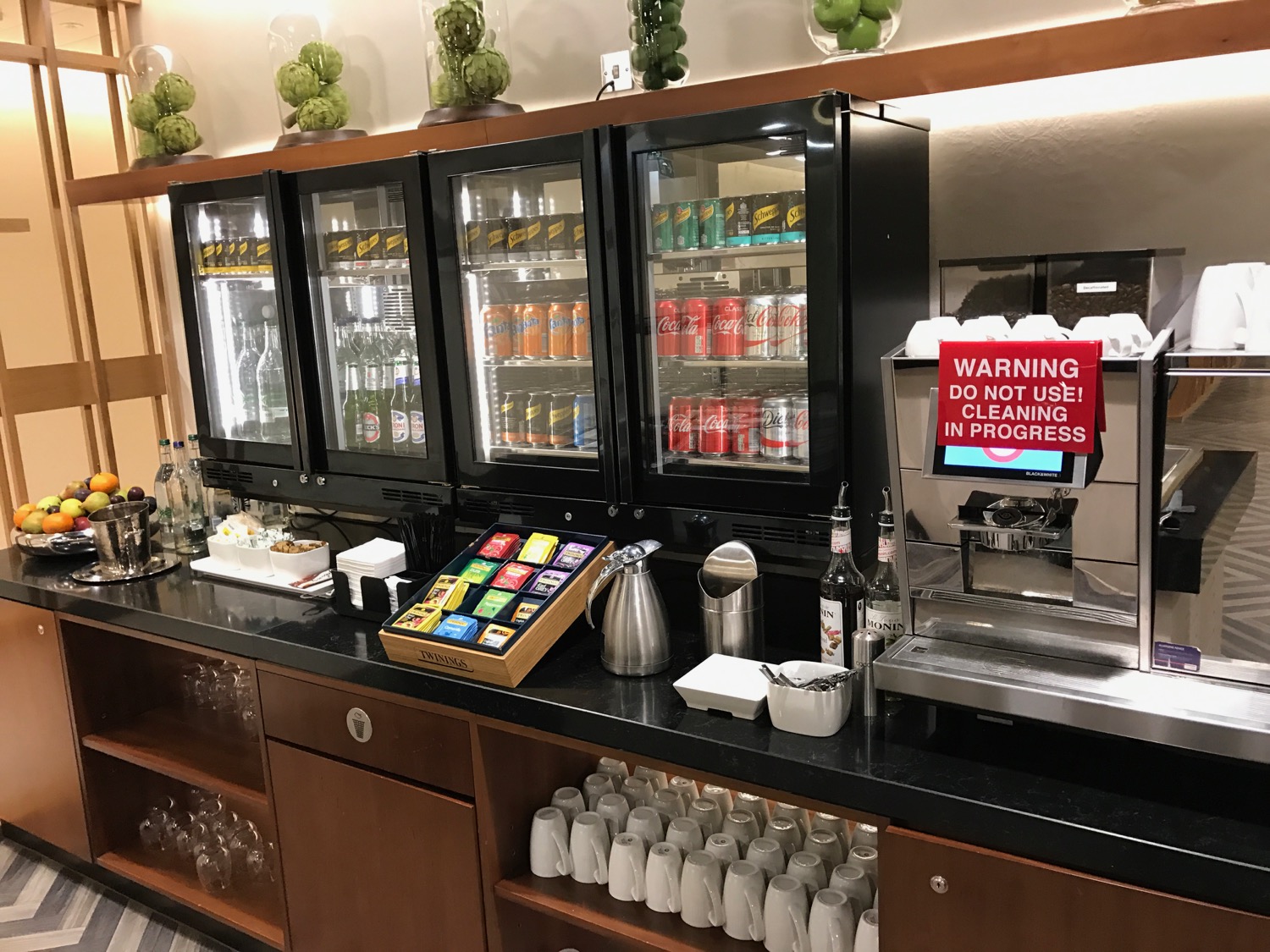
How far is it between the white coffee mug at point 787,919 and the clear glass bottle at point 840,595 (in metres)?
0.46

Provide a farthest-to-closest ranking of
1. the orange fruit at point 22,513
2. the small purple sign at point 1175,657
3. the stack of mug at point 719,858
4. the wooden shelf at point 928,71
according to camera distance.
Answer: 1. the orange fruit at point 22,513
2. the stack of mug at point 719,858
3. the wooden shelf at point 928,71
4. the small purple sign at point 1175,657

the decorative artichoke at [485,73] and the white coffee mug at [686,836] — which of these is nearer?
the white coffee mug at [686,836]

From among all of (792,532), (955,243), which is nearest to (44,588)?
(792,532)

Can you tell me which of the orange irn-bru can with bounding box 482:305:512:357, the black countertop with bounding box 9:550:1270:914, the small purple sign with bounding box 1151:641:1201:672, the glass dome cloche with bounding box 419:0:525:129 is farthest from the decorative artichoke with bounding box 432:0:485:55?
the small purple sign with bounding box 1151:641:1201:672

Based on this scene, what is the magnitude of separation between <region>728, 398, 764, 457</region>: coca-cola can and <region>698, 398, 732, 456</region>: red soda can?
0.01 m

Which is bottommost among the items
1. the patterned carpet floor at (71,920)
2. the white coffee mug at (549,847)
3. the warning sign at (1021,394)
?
the patterned carpet floor at (71,920)

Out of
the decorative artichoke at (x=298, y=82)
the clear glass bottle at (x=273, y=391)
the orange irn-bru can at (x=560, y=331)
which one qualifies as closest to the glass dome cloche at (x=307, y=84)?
the decorative artichoke at (x=298, y=82)

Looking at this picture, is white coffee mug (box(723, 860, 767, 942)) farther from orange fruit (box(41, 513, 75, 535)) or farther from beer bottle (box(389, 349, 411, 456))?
orange fruit (box(41, 513, 75, 535))

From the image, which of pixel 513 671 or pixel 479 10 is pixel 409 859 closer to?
pixel 513 671

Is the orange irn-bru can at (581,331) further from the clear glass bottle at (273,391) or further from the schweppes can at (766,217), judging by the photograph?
the clear glass bottle at (273,391)

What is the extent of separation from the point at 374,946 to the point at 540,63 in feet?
7.97

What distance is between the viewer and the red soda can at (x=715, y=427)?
237 cm

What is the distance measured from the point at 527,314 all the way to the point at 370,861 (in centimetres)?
141

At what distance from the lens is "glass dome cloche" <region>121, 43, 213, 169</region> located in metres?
3.51
